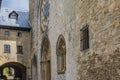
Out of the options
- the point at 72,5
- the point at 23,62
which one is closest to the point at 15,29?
the point at 23,62

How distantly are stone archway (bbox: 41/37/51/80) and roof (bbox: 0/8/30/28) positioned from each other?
699 cm

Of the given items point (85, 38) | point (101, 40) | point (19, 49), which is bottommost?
point (101, 40)

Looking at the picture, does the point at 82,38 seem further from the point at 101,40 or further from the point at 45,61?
the point at 45,61

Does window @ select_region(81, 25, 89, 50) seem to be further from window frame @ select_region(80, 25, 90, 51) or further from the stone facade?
the stone facade

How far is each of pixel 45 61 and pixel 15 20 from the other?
30.4 ft

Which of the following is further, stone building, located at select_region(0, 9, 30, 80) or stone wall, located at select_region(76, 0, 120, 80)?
stone building, located at select_region(0, 9, 30, 80)

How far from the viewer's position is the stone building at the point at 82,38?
7.29m

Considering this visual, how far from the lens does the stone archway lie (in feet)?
59.0

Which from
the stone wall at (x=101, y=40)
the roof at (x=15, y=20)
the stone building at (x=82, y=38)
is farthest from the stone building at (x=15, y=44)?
the stone wall at (x=101, y=40)

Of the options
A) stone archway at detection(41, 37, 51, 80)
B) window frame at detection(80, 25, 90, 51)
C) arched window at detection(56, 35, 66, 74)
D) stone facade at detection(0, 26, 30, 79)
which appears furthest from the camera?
stone facade at detection(0, 26, 30, 79)

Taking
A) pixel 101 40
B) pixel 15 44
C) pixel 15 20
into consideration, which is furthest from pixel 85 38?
pixel 15 20

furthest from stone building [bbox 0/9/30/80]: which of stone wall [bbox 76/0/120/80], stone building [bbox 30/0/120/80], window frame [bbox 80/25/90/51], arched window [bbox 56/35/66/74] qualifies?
stone wall [bbox 76/0/120/80]

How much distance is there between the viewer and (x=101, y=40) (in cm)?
802

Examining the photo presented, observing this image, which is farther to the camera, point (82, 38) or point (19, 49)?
point (19, 49)
